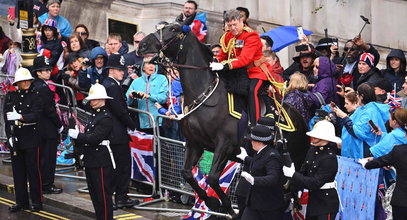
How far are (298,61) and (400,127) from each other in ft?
16.6

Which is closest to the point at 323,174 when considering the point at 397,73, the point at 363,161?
the point at 363,161

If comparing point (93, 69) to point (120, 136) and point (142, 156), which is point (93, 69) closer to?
point (142, 156)

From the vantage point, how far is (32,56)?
1554 centimetres

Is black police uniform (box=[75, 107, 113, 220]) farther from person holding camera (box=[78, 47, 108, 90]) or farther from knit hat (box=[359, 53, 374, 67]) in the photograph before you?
knit hat (box=[359, 53, 374, 67])

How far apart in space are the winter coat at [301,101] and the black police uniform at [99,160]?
306 centimetres

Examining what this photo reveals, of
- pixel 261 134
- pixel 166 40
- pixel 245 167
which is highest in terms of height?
pixel 166 40

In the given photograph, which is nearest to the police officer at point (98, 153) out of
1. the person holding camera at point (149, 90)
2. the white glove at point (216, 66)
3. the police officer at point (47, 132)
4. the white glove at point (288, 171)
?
the white glove at point (216, 66)

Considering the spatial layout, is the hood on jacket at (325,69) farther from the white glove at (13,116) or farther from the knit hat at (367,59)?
the white glove at (13,116)

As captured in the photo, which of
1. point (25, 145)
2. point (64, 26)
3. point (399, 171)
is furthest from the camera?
point (64, 26)

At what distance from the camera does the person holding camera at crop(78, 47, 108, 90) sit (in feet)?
49.8

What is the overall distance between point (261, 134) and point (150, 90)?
4.91m

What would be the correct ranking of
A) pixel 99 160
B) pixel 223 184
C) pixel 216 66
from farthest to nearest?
pixel 223 184 → pixel 99 160 → pixel 216 66

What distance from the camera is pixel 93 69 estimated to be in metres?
15.4

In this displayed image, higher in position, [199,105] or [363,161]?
[199,105]
